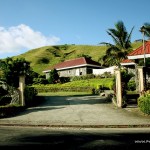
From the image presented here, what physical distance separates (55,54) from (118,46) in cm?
8562

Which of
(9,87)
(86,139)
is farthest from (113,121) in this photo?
(9,87)

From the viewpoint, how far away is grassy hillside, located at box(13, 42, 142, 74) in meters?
112

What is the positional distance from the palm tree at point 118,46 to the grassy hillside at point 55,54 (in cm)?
5618

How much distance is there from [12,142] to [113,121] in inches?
→ 271

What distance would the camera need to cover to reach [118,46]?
46906 millimetres

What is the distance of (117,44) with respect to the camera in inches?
1855

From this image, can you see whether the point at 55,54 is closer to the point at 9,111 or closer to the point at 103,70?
the point at 103,70

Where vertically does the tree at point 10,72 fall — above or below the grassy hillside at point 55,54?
below

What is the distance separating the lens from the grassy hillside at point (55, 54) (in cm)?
11178

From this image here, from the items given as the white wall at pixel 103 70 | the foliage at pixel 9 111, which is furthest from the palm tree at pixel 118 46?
the foliage at pixel 9 111

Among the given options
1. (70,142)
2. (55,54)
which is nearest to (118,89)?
(70,142)

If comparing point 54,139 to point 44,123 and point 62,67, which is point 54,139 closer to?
point 44,123

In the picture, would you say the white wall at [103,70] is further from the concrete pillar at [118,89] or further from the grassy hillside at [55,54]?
the grassy hillside at [55,54]

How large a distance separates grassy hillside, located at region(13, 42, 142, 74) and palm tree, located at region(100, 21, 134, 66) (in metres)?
56.2
